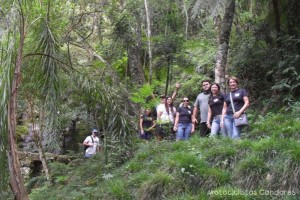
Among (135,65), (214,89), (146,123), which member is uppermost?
(135,65)

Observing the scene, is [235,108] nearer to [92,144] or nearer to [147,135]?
[147,135]

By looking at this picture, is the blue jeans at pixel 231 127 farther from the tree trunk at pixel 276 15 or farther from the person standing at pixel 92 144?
the person standing at pixel 92 144

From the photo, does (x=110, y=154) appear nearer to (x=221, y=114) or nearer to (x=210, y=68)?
(x=221, y=114)

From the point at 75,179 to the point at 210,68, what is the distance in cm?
726

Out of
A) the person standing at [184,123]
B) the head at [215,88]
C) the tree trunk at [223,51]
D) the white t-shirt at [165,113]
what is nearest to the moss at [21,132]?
the white t-shirt at [165,113]

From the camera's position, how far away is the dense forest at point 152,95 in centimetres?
546

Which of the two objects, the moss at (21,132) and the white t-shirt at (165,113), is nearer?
the white t-shirt at (165,113)

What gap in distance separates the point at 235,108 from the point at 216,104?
614 mm

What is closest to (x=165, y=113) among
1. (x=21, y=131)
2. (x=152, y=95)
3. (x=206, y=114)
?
(x=152, y=95)

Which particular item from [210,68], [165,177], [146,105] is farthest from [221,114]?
[210,68]

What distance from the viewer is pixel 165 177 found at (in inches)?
236

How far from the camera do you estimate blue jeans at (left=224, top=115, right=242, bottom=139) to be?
720 centimetres

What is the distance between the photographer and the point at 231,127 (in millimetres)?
7352

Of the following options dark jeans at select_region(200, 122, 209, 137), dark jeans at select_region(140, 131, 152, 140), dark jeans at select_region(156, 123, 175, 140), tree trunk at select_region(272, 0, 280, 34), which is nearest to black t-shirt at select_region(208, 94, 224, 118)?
dark jeans at select_region(200, 122, 209, 137)
